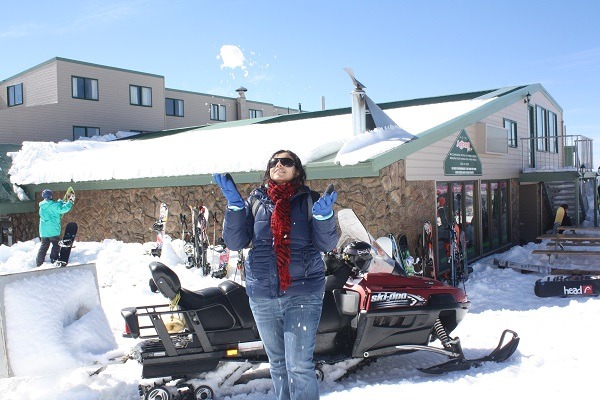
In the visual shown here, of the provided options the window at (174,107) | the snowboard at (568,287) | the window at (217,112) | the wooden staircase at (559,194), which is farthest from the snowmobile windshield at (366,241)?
the window at (217,112)

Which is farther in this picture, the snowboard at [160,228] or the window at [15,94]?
the window at [15,94]

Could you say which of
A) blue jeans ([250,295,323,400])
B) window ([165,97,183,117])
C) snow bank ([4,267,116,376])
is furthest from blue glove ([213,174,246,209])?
window ([165,97,183,117])

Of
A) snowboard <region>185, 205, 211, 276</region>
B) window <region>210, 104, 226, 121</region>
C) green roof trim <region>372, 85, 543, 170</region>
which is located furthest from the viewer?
window <region>210, 104, 226, 121</region>

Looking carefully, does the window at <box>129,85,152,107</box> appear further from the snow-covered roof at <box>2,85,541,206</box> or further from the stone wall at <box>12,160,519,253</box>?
the stone wall at <box>12,160,519,253</box>

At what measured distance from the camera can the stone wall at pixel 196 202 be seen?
8273mm

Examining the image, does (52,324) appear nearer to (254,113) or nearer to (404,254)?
(404,254)

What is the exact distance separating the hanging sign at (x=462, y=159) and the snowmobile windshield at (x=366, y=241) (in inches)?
236

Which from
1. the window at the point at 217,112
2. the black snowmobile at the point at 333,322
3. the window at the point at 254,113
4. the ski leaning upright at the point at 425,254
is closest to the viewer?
the black snowmobile at the point at 333,322

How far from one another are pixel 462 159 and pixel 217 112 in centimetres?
2050

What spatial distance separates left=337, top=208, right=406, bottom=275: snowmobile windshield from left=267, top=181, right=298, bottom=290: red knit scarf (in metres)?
1.44

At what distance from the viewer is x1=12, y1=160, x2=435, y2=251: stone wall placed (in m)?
8.27

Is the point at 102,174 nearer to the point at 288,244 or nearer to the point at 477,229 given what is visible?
the point at 477,229

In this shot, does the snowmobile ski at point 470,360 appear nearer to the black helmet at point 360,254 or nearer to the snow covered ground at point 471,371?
the snow covered ground at point 471,371

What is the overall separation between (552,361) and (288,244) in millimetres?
2772
